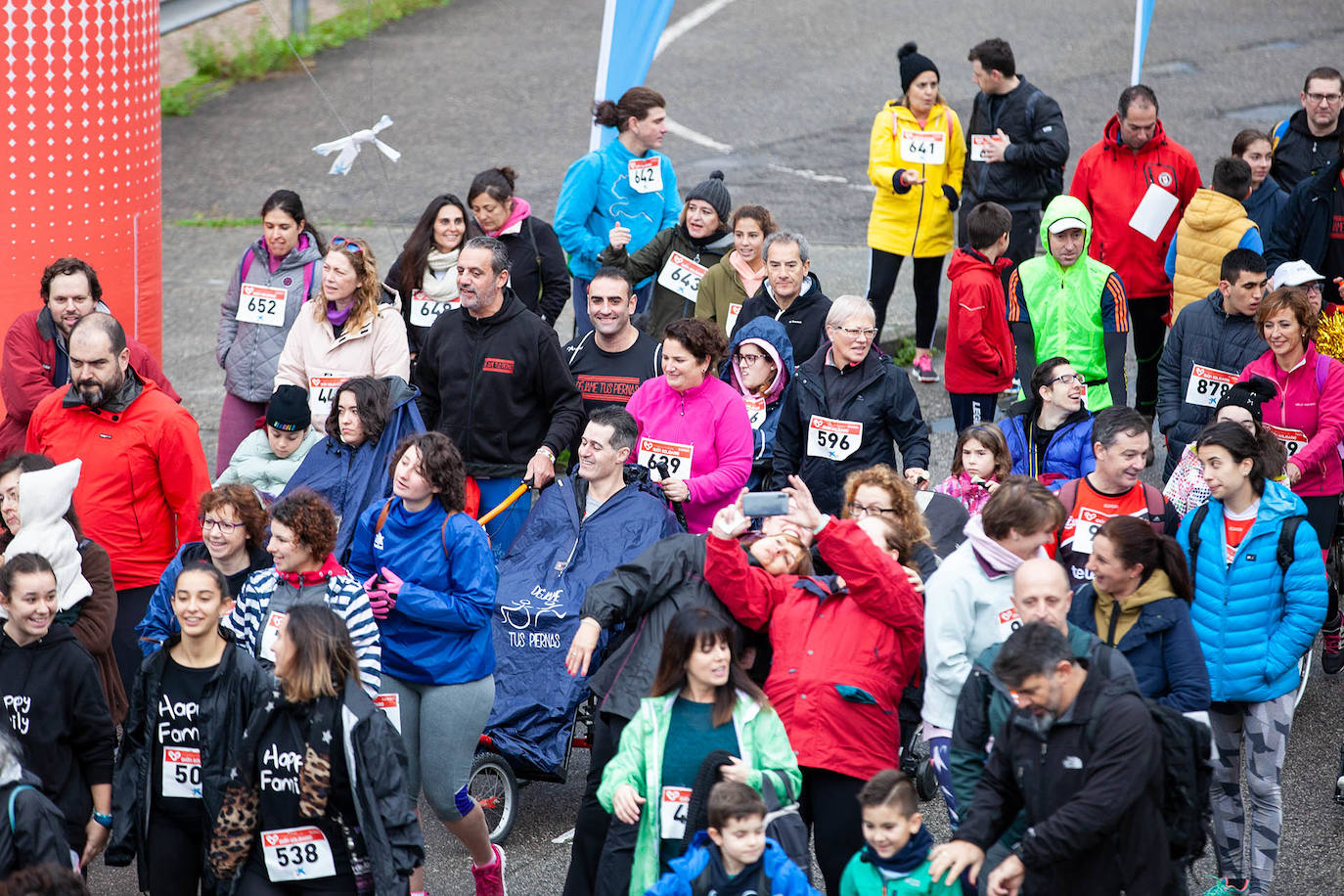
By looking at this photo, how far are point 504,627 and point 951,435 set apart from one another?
4735mm

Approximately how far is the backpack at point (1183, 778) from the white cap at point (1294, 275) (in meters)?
4.26

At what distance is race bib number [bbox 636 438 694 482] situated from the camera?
7.27 m

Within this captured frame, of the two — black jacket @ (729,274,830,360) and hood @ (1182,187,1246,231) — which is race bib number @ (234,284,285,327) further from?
hood @ (1182,187,1246,231)

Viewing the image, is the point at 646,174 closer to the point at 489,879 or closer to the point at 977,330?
the point at 977,330

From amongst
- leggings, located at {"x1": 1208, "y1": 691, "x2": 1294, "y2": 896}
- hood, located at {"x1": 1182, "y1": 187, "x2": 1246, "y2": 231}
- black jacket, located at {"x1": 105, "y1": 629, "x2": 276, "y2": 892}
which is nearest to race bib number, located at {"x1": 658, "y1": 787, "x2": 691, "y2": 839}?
black jacket, located at {"x1": 105, "y1": 629, "x2": 276, "y2": 892}

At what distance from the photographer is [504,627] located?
6871 mm

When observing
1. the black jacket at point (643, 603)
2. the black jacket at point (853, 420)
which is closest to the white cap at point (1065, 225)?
the black jacket at point (853, 420)

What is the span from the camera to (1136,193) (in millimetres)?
10250

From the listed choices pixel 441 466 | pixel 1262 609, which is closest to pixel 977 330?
pixel 1262 609

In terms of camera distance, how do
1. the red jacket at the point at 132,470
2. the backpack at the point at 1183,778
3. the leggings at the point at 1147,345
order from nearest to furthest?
the backpack at the point at 1183,778 < the red jacket at the point at 132,470 < the leggings at the point at 1147,345

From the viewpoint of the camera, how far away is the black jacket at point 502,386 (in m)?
7.70

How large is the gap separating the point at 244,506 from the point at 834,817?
2502 mm

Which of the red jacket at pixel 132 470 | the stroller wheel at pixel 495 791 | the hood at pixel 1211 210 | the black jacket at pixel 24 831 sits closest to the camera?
the black jacket at pixel 24 831

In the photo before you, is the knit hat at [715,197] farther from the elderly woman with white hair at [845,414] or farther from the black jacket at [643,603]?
the black jacket at [643,603]
